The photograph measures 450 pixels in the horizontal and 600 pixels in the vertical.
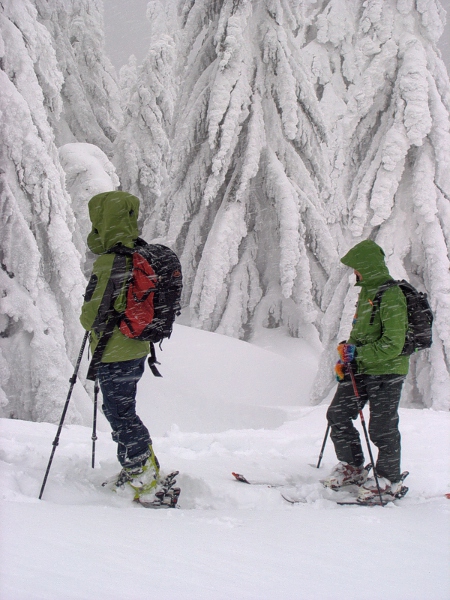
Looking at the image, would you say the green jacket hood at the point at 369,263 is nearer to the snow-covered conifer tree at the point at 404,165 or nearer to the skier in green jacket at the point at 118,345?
the skier in green jacket at the point at 118,345

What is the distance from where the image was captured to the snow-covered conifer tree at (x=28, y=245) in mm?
6809

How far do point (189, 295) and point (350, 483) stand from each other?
11.4m

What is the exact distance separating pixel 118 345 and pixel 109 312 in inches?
8.6

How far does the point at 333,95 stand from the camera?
24.0 meters

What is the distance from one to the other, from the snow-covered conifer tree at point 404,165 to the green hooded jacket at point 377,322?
640 centimetres

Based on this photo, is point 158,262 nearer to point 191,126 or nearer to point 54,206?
point 54,206

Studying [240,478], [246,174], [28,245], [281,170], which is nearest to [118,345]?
[240,478]

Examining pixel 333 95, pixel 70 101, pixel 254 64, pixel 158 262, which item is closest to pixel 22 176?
pixel 158 262

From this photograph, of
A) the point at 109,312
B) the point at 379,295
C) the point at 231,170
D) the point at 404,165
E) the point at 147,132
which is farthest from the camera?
the point at 147,132

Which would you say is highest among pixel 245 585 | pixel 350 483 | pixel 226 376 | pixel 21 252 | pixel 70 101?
pixel 70 101

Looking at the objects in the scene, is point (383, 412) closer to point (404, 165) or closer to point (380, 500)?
point (380, 500)

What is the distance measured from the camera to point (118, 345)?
315cm

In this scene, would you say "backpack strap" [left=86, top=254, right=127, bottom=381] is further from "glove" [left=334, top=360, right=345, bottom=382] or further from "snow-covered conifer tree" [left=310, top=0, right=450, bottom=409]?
"snow-covered conifer tree" [left=310, top=0, right=450, bottom=409]

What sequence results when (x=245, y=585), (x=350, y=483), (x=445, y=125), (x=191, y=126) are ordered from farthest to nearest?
(x=191, y=126) → (x=445, y=125) → (x=350, y=483) → (x=245, y=585)
